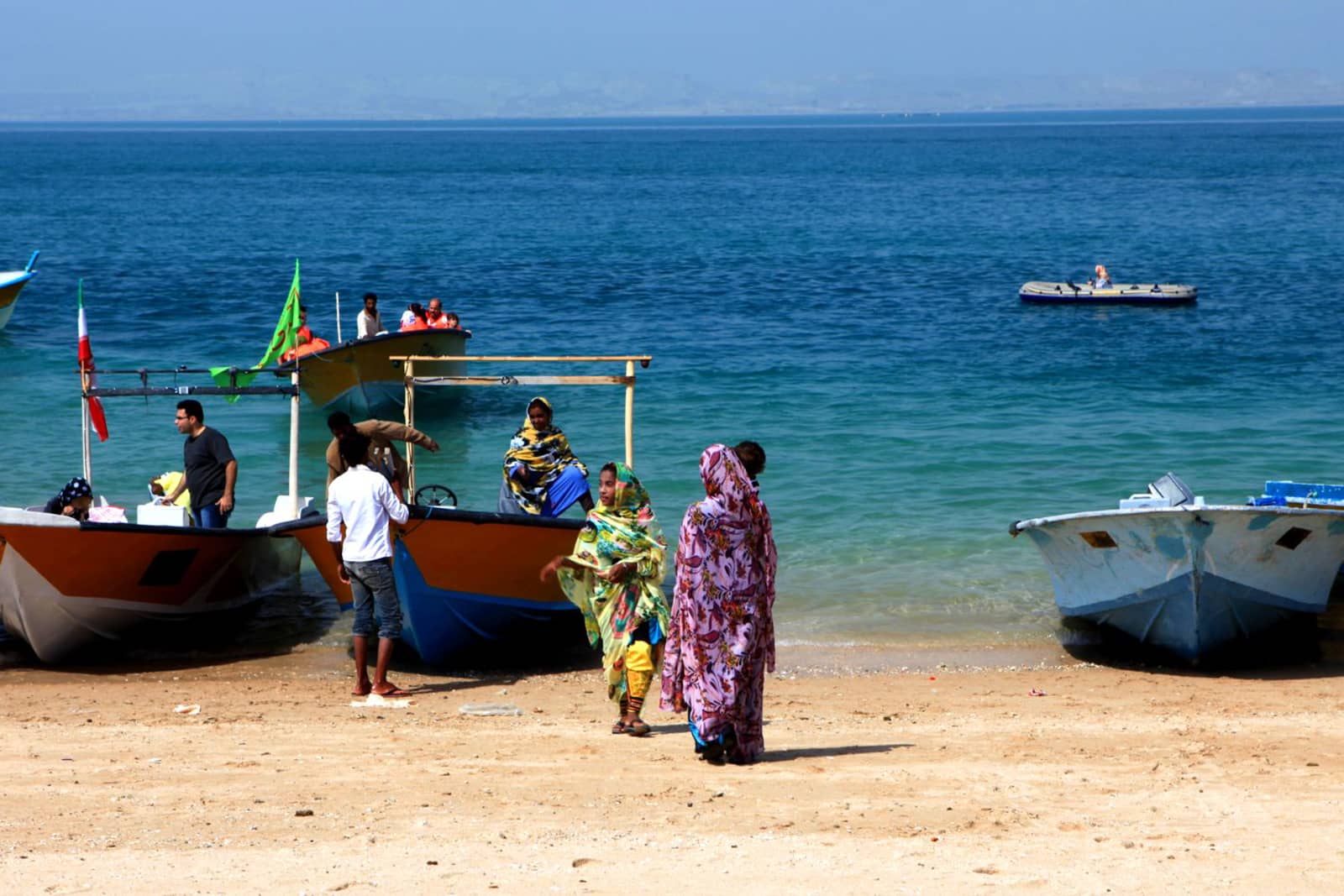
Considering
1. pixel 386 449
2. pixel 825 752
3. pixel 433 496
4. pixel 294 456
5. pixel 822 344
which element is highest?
pixel 386 449

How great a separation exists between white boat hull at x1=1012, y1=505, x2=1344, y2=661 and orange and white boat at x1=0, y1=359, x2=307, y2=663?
5029 millimetres

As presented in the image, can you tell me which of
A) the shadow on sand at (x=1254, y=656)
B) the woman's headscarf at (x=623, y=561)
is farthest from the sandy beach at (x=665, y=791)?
the woman's headscarf at (x=623, y=561)

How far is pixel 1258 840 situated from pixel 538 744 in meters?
3.38

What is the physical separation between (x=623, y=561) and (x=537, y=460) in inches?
103

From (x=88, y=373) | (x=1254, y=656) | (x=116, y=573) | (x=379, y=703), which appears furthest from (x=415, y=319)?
(x=1254, y=656)

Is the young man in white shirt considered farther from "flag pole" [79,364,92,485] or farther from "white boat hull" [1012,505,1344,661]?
"white boat hull" [1012,505,1344,661]

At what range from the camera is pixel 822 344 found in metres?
26.8

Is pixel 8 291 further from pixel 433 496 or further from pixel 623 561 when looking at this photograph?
pixel 623 561

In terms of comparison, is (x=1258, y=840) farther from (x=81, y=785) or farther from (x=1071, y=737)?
(x=81, y=785)


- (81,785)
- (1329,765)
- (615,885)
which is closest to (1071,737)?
(1329,765)

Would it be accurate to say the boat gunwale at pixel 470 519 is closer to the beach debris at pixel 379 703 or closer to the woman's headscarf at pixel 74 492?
the beach debris at pixel 379 703

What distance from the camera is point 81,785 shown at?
7273 mm

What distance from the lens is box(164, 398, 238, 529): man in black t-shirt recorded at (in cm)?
1052

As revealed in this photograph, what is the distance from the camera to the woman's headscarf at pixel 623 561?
788cm
